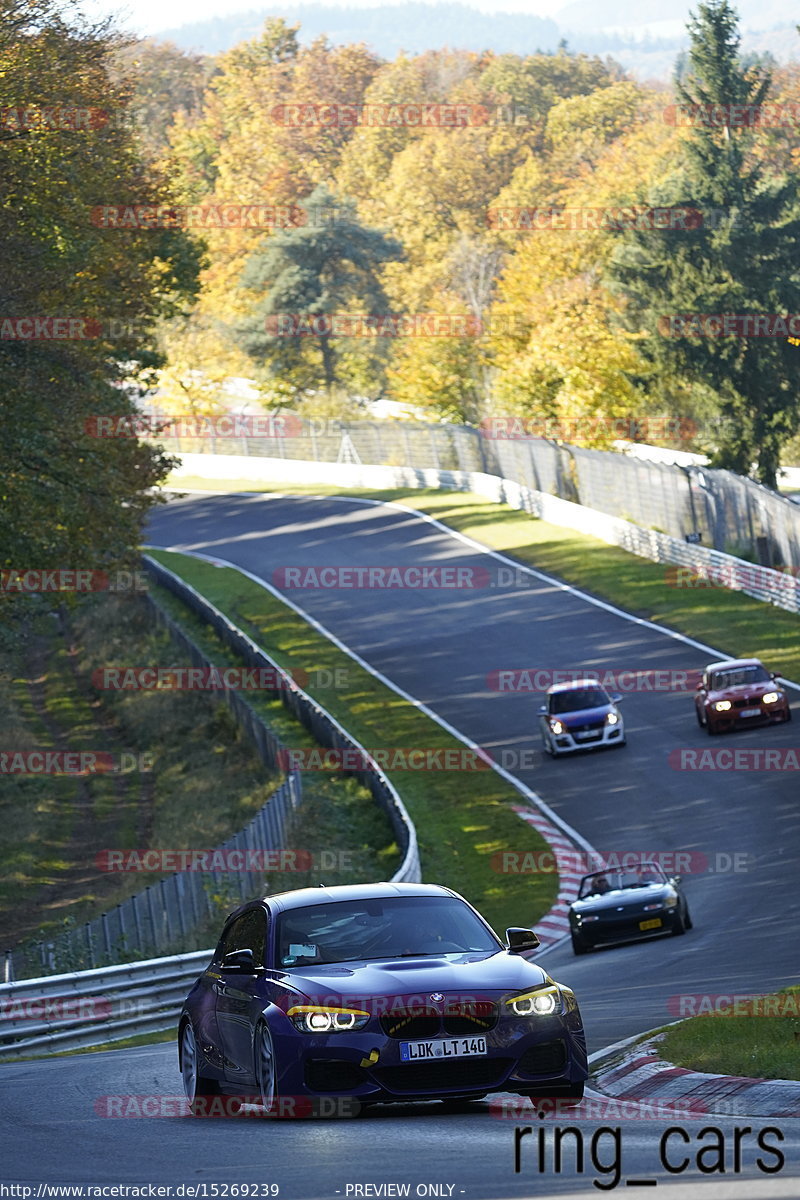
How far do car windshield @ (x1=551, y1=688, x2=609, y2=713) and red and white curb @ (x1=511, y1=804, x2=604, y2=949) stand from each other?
138 inches

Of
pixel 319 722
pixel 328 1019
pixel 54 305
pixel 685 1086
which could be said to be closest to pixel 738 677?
pixel 319 722

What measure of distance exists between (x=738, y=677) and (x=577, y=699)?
3284 millimetres

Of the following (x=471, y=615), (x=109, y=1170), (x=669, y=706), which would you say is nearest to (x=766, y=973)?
(x=109, y=1170)

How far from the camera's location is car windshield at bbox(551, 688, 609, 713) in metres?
34.7

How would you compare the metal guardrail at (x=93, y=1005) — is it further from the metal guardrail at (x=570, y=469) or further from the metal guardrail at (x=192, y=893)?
the metal guardrail at (x=570, y=469)

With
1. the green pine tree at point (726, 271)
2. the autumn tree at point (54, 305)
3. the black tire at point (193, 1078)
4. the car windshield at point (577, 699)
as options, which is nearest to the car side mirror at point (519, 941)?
the black tire at point (193, 1078)

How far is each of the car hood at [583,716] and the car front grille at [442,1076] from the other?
2520 cm

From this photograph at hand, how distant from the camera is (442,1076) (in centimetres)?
915

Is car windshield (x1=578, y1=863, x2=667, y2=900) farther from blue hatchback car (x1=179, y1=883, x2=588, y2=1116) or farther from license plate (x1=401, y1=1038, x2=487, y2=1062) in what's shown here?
license plate (x1=401, y1=1038, x2=487, y2=1062)

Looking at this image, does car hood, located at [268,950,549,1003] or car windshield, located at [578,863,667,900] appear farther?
car windshield, located at [578,863,667,900]

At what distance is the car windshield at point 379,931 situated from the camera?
1006 cm

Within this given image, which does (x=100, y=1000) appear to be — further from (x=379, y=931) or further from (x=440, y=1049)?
(x=440, y=1049)

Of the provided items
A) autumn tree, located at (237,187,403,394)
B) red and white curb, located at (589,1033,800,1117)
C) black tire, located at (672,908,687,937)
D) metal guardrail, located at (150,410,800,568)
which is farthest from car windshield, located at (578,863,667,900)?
autumn tree, located at (237,187,403,394)

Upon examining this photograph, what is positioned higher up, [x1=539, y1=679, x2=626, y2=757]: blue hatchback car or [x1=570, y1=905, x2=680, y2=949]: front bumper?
[x1=570, y1=905, x2=680, y2=949]: front bumper
